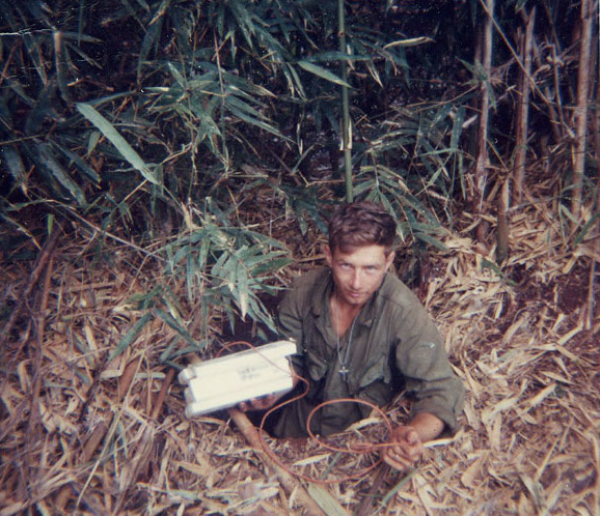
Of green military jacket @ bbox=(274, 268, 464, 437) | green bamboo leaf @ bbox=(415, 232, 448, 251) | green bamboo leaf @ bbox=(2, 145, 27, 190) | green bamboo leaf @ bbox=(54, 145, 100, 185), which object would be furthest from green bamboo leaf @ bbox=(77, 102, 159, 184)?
green bamboo leaf @ bbox=(415, 232, 448, 251)

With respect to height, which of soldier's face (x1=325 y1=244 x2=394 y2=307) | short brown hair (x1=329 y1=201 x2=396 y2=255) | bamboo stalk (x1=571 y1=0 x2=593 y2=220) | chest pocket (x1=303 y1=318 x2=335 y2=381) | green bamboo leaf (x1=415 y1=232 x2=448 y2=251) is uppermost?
bamboo stalk (x1=571 y1=0 x2=593 y2=220)

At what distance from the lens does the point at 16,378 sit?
1894 millimetres

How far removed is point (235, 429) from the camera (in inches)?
84.0

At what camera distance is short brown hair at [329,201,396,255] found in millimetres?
1873

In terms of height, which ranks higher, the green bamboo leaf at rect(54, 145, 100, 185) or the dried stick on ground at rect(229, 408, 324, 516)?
the green bamboo leaf at rect(54, 145, 100, 185)

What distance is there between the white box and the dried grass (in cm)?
24

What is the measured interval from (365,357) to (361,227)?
576mm

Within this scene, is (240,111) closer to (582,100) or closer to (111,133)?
(111,133)

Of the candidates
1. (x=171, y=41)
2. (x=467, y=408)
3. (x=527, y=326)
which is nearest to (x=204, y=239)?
(x=171, y=41)

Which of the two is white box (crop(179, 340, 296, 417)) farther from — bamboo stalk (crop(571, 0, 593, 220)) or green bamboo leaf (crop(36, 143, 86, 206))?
bamboo stalk (crop(571, 0, 593, 220))

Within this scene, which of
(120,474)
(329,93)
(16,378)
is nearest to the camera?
(120,474)

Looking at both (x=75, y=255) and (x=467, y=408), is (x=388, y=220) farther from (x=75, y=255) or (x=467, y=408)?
(x=75, y=255)

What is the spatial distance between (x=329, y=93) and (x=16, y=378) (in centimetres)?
172

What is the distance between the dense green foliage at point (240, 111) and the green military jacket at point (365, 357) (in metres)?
0.29
